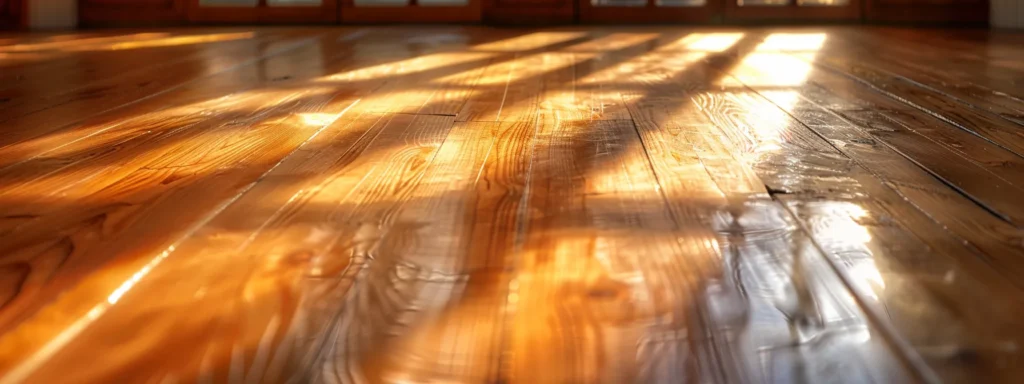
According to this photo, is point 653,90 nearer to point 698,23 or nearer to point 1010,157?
point 1010,157

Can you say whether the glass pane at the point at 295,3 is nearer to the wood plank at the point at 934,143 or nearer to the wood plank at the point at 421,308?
the wood plank at the point at 934,143

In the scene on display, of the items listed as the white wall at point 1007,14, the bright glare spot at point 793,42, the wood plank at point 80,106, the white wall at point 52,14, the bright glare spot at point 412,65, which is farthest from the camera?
the white wall at point 52,14

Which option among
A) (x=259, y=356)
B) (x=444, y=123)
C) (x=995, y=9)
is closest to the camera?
(x=259, y=356)

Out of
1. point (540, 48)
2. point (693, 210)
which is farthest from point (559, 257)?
point (540, 48)

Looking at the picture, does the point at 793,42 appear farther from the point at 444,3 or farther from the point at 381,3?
the point at 381,3

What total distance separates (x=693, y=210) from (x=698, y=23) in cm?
303

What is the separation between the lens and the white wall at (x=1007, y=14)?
11.5 feet

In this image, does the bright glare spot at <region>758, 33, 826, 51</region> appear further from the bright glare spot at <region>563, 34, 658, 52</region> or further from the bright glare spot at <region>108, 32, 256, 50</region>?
the bright glare spot at <region>108, 32, 256, 50</region>

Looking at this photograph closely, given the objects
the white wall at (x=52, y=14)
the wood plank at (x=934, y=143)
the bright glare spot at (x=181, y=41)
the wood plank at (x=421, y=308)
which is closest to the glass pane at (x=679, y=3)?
the bright glare spot at (x=181, y=41)

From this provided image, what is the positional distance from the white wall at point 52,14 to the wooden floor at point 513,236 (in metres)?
2.08

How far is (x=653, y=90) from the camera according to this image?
1.87 m

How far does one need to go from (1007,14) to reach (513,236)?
136 inches

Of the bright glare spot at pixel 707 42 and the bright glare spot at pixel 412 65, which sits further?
the bright glare spot at pixel 707 42

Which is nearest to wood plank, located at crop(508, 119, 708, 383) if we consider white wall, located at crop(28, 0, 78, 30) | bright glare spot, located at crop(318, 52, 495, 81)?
bright glare spot, located at crop(318, 52, 495, 81)
